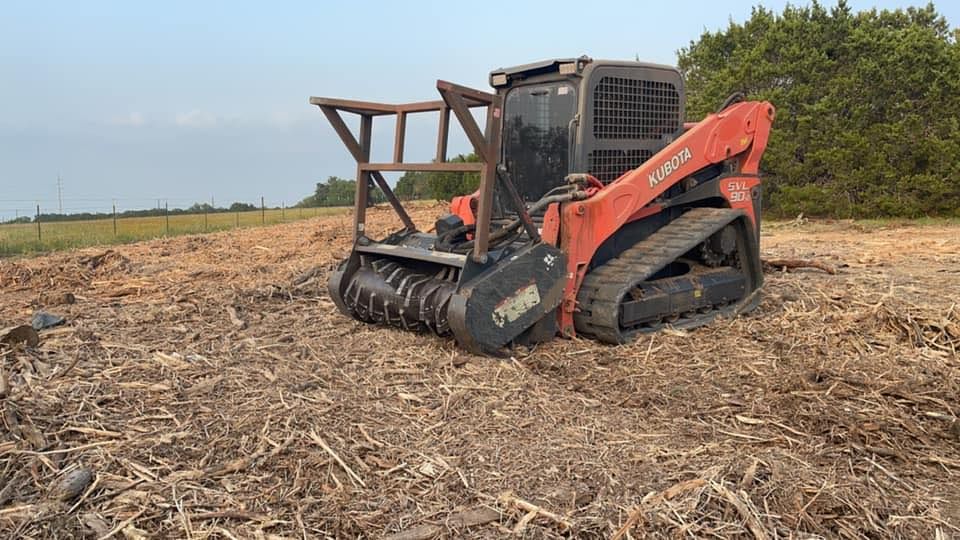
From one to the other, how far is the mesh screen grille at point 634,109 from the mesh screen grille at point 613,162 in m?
0.12

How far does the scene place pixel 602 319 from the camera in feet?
18.0

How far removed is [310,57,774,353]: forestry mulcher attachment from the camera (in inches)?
204

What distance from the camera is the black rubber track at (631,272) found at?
5.51 m

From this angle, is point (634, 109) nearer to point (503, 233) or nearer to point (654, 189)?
point (654, 189)

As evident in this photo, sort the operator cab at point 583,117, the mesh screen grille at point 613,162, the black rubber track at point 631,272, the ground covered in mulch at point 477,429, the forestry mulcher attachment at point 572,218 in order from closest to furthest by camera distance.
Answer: the ground covered in mulch at point 477,429 → the forestry mulcher attachment at point 572,218 → the black rubber track at point 631,272 → the operator cab at point 583,117 → the mesh screen grille at point 613,162

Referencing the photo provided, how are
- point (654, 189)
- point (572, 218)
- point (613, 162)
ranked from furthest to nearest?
point (613, 162) → point (654, 189) → point (572, 218)

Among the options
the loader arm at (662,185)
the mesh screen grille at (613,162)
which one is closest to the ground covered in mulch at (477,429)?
the loader arm at (662,185)

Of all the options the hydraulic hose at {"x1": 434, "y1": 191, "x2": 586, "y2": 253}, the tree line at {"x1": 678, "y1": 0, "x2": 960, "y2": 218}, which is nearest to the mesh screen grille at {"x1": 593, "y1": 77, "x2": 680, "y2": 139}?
the hydraulic hose at {"x1": 434, "y1": 191, "x2": 586, "y2": 253}

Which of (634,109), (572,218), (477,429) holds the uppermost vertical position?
(634,109)

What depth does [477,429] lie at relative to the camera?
13.0ft

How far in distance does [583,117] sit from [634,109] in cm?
58

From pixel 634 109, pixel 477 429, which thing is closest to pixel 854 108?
pixel 634 109

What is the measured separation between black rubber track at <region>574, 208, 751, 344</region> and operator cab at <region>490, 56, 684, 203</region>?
64cm

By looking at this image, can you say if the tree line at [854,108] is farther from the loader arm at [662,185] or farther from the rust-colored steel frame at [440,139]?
the rust-colored steel frame at [440,139]
